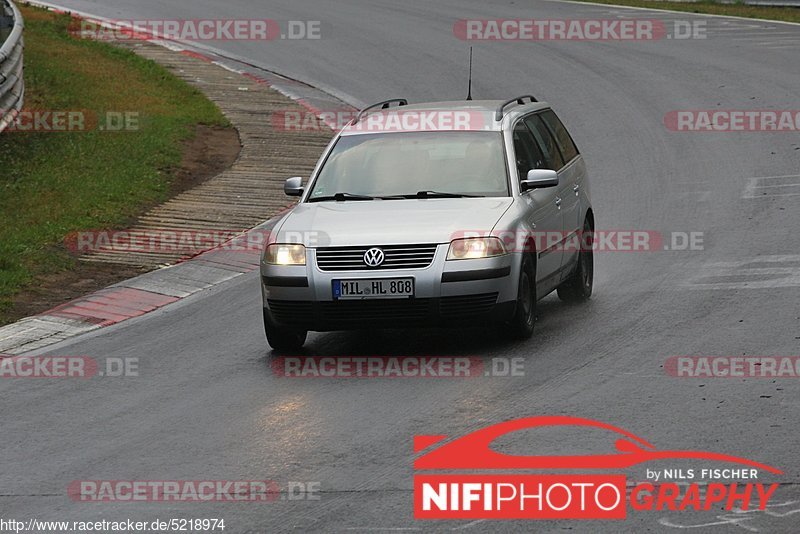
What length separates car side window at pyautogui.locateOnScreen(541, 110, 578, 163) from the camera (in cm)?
1288

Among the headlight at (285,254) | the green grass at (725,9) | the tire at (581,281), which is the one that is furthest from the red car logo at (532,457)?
the green grass at (725,9)

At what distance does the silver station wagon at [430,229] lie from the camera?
10.3 metres

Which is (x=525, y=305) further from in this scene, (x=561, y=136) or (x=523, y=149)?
(x=561, y=136)

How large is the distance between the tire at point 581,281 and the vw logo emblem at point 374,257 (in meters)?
2.58

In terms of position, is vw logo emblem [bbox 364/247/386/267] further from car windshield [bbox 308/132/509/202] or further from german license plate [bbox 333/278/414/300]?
car windshield [bbox 308/132/509/202]

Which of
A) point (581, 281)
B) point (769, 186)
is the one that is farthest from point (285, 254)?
point (769, 186)

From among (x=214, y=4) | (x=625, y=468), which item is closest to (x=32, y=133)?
(x=625, y=468)

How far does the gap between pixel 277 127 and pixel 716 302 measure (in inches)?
444

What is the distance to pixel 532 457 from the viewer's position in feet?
25.6

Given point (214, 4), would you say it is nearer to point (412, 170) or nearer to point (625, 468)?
point (412, 170)

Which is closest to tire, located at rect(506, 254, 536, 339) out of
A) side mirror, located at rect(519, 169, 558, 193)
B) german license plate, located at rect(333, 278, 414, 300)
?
side mirror, located at rect(519, 169, 558, 193)

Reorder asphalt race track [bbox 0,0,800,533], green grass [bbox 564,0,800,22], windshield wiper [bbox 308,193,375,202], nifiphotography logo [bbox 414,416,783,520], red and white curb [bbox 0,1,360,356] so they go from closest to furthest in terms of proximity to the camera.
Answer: nifiphotography logo [bbox 414,416,783,520] → asphalt race track [bbox 0,0,800,533] → windshield wiper [bbox 308,193,375,202] → red and white curb [bbox 0,1,360,356] → green grass [bbox 564,0,800,22]

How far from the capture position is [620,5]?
35.8 meters

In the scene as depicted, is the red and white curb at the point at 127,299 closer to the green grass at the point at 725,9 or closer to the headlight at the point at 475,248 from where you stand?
the headlight at the point at 475,248
